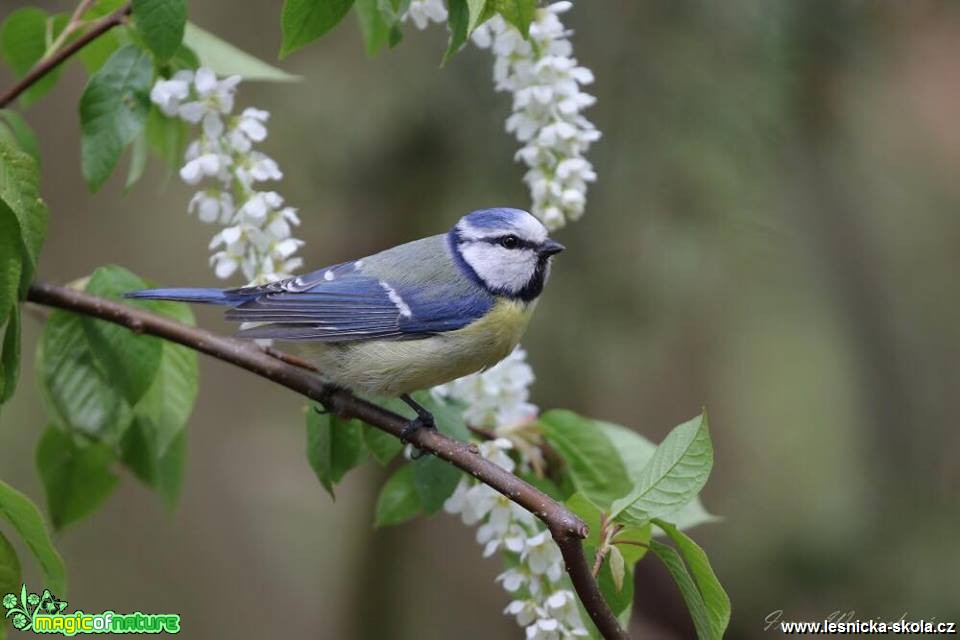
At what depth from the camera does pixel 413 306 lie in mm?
2203

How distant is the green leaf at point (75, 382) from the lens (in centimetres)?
176

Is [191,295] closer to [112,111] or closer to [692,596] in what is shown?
[112,111]

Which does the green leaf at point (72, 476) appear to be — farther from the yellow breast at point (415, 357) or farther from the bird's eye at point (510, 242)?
the bird's eye at point (510, 242)

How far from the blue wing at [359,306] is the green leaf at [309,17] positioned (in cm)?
59

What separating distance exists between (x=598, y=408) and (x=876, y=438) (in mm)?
1524

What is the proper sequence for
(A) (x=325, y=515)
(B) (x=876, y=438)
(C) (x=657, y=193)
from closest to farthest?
(C) (x=657, y=193) < (B) (x=876, y=438) < (A) (x=325, y=515)

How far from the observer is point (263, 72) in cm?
184

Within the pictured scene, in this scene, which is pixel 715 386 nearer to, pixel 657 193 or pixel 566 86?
pixel 657 193

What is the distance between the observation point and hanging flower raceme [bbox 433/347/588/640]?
160 cm

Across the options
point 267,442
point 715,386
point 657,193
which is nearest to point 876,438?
point 657,193

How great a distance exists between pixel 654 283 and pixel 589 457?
74.4 inches

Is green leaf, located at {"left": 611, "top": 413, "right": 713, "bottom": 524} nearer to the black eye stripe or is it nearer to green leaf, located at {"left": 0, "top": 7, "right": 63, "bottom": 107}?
the black eye stripe

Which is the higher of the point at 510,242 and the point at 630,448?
the point at 510,242

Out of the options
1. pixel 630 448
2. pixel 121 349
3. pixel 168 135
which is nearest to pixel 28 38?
pixel 168 135
